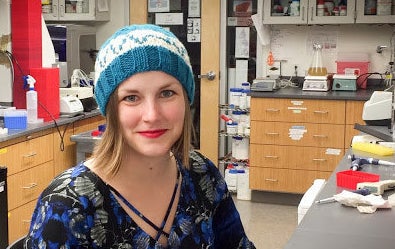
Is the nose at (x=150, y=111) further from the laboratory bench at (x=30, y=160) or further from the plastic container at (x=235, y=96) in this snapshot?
the plastic container at (x=235, y=96)

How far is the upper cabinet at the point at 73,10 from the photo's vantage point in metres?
5.73

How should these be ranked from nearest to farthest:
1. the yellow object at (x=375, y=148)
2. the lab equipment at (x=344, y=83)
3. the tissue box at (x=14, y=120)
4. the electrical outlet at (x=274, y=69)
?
the yellow object at (x=375, y=148), the tissue box at (x=14, y=120), the lab equipment at (x=344, y=83), the electrical outlet at (x=274, y=69)

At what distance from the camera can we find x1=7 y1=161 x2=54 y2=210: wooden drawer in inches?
145

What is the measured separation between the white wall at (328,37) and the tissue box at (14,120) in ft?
8.36

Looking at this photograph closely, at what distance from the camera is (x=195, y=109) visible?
5.87 meters

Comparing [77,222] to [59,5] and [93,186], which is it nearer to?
[93,186]

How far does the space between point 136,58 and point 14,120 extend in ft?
8.84

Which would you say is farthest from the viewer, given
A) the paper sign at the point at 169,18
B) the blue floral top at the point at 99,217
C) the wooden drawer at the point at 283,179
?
the paper sign at the point at 169,18

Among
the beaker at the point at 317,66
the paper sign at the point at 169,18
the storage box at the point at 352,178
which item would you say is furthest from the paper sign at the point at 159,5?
the storage box at the point at 352,178

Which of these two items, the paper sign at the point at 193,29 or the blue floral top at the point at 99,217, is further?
the paper sign at the point at 193,29

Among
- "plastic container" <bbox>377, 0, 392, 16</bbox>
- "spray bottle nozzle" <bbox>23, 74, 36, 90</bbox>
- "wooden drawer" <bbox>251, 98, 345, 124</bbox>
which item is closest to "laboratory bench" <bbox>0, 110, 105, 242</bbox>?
"spray bottle nozzle" <bbox>23, 74, 36, 90</bbox>

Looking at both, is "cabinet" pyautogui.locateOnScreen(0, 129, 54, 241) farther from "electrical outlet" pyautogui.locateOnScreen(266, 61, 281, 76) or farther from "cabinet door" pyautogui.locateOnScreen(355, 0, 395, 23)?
"cabinet door" pyautogui.locateOnScreen(355, 0, 395, 23)

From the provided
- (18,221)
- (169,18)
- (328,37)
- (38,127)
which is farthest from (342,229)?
(169,18)

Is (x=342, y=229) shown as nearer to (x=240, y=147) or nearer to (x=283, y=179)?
(x=283, y=179)
